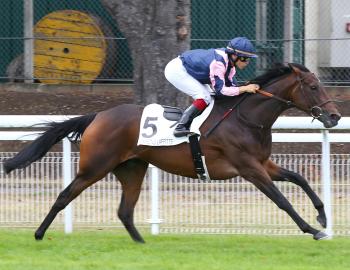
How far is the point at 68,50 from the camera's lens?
18.5m

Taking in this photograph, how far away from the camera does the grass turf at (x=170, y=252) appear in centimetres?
871

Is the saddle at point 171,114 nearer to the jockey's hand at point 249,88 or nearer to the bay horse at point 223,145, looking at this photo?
the bay horse at point 223,145

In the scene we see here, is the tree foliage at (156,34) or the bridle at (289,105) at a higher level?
the tree foliage at (156,34)

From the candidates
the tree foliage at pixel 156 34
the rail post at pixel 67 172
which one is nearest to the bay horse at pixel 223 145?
the rail post at pixel 67 172

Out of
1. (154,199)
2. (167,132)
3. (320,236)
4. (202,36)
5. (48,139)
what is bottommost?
(320,236)

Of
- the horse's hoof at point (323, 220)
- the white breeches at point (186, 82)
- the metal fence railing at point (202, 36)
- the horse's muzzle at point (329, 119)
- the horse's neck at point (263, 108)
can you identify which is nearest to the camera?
the horse's muzzle at point (329, 119)

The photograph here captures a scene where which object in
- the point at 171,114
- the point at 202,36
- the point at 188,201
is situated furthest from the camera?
the point at 202,36

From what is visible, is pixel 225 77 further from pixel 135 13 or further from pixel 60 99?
pixel 60 99

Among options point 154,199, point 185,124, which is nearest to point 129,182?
point 154,199

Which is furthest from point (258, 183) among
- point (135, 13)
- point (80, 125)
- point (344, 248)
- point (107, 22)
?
point (107, 22)

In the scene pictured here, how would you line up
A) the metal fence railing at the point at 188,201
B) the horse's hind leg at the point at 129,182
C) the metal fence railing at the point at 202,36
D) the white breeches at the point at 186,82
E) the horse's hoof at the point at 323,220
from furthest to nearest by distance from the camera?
1. the metal fence railing at the point at 202,36
2. the metal fence railing at the point at 188,201
3. the horse's hind leg at the point at 129,182
4. the white breeches at the point at 186,82
5. the horse's hoof at the point at 323,220

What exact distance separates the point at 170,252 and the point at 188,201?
5.44 feet

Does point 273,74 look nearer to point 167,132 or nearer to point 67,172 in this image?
point 167,132

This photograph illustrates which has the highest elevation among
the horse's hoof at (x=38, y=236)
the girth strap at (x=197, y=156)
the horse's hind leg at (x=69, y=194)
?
the girth strap at (x=197, y=156)
